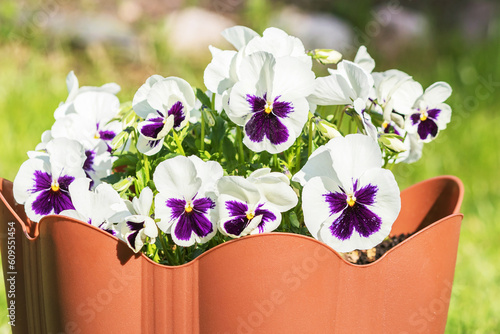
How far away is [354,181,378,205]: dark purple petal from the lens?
901 millimetres

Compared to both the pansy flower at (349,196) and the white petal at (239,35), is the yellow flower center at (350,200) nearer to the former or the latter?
the pansy flower at (349,196)

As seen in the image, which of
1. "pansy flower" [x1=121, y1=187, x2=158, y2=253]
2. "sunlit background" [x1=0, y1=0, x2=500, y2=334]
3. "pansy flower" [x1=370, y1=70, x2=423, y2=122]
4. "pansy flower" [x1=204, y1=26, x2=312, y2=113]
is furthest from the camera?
"sunlit background" [x1=0, y1=0, x2=500, y2=334]

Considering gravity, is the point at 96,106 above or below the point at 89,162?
above

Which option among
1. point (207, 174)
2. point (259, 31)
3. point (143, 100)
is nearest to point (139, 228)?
point (207, 174)

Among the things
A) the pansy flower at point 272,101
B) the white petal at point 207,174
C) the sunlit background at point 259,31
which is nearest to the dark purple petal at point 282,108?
the pansy flower at point 272,101

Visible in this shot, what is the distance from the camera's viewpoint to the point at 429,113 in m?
1.12

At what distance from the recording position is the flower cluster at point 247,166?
2.95 feet

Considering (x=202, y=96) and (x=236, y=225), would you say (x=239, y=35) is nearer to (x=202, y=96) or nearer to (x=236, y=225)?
(x=202, y=96)

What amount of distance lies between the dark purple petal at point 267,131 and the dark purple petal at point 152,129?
13 cm

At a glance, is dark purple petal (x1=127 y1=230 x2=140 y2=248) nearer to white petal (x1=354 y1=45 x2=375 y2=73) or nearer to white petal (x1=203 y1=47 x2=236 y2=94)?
white petal (x1=203 y1=47 x2=236 y2=94)

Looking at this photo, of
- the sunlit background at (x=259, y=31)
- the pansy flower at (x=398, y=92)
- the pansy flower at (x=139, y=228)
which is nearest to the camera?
the pansy flower at (x=139, y=228)

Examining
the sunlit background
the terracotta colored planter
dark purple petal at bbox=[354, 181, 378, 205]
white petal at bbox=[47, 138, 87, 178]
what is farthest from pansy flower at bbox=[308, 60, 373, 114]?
the sunlit background

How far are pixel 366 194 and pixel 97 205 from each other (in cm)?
36

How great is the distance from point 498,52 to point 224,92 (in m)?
2.65
